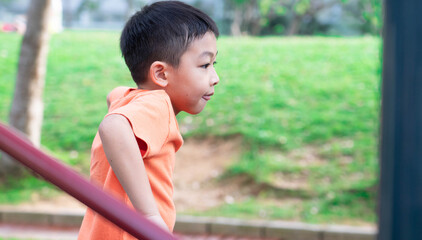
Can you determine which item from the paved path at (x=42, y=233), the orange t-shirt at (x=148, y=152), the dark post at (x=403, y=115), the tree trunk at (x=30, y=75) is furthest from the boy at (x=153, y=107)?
the tree trunk at (x=30, y=75)

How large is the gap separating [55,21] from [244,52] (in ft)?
21.1

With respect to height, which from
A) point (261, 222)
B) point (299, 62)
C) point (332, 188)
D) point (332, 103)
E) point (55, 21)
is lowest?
point (261, 222)

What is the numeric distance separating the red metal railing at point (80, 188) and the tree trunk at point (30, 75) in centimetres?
569

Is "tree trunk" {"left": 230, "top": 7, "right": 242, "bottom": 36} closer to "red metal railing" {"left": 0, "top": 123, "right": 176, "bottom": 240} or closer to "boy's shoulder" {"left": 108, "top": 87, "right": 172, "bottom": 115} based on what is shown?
"boy's shoulder" {"left": 108, "top": 87, "right": 172, "bottom": 115}

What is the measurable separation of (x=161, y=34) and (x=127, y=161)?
44 centimetres

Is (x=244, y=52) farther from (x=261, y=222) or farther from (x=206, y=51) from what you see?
(x=206, y=51)

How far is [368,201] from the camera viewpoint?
5910 mm

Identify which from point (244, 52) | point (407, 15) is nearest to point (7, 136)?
point (407, 15)

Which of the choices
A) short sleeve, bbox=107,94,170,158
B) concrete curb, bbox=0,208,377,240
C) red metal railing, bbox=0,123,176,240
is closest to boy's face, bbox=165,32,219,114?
short sleeve, bbox=107,94,170,158

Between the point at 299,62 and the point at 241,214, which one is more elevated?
the point at 299,62

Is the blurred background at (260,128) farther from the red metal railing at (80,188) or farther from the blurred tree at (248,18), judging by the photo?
the blurred tree at (248,18)

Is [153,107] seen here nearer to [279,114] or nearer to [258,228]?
[258,228]

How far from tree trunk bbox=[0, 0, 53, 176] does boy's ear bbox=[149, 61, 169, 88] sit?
204 inches

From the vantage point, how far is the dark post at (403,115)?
4.99 ft
